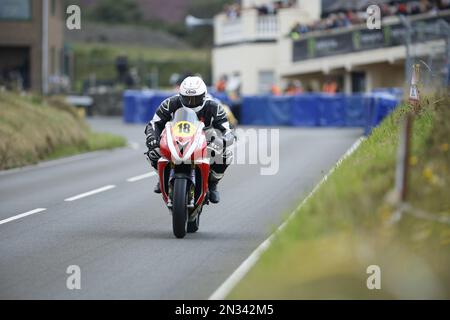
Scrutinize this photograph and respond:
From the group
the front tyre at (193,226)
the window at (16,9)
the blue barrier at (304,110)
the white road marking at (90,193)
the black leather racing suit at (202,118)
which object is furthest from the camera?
the window at (16,9)

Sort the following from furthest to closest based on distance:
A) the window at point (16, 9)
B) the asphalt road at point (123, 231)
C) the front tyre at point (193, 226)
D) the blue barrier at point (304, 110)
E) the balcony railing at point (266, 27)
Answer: the balcony railing at point (266, 27)
the window at point (16, 9)
the blue barrier at point (304, 110)
the front tyre at point (193, 226)
the asphalt road at point (123, 231)

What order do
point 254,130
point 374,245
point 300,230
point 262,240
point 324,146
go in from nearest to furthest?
point 374,245
point 300,230
point 262,240
point 324,146
point 254,130

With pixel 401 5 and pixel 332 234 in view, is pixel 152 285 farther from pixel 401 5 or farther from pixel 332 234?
pixel 401 5

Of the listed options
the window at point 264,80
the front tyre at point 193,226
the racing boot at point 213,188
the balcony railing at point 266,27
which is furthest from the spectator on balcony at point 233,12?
the front tyre at point 193,226

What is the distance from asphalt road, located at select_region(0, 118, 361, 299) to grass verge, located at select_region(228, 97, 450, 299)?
0.85m

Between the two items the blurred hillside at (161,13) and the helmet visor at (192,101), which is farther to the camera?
the blurred hillside at (161,13)

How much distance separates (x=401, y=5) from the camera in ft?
150

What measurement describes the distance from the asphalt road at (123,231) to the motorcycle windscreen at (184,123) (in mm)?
1129

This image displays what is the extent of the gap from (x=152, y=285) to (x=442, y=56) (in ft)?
74.2

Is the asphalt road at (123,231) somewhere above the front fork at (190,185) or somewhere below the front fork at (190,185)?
below

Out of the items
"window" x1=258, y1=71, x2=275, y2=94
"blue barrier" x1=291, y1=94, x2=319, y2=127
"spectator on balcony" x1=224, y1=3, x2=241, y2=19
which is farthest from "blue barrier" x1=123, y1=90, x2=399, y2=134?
"spectator on balcony" x1=224, y1=3, x2=241, y2=19

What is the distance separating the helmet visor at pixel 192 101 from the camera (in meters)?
13.5

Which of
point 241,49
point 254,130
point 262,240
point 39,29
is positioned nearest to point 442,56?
point 254,130

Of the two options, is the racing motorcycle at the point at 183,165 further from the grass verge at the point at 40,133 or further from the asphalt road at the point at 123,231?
the grass verge at the point at 40,133
